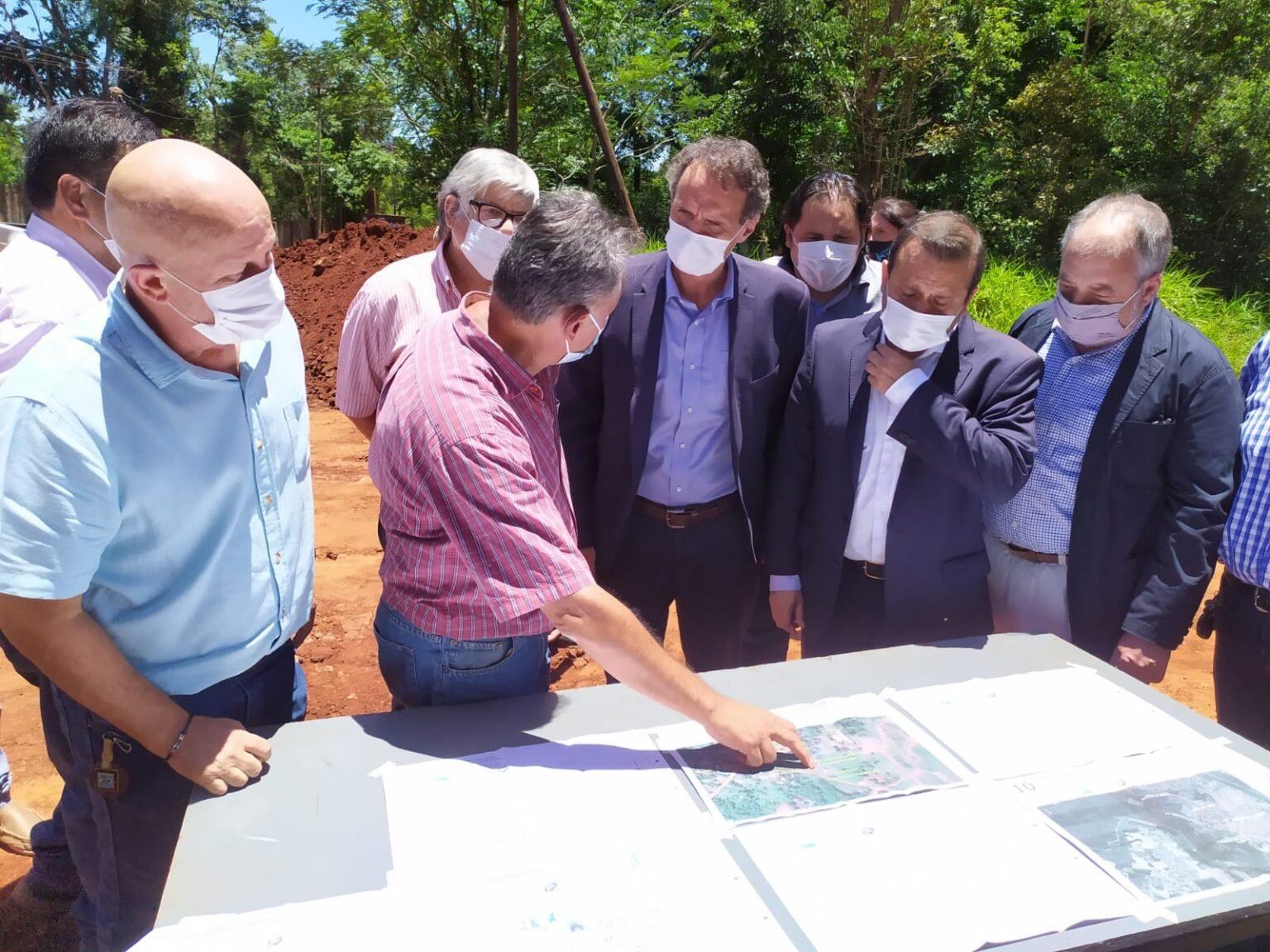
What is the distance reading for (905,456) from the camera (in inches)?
87.5

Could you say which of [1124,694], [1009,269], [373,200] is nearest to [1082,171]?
[1009,269]

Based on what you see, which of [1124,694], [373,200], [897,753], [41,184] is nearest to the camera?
[897,753]

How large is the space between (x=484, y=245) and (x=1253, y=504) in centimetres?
224

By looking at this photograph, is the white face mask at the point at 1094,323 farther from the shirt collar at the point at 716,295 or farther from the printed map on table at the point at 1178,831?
the printed map on table at the point at 1178,831

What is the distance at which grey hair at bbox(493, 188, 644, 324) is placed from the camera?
1.59m

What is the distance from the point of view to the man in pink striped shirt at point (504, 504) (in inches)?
58.5

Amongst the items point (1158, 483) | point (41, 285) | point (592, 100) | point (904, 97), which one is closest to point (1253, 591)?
point (1158, 483)

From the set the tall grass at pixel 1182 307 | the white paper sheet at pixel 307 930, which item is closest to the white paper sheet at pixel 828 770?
the white paper sheet at pixel 307 930

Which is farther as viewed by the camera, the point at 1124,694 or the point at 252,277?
the point at 1124,694

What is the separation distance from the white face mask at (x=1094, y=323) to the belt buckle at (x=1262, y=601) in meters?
0.72

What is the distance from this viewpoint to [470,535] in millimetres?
1502

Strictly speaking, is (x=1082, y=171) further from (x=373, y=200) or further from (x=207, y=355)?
(x=207, y=355)

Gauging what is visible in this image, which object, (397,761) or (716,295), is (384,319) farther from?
(397,761)

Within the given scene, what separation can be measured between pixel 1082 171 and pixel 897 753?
15.6 meters
